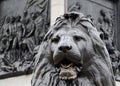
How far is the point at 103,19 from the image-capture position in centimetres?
1371

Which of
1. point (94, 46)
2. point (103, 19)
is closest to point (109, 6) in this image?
point (103, 19)

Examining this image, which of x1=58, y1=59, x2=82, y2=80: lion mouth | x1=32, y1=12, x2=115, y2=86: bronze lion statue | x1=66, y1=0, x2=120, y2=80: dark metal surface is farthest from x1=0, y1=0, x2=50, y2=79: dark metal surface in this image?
x1=58, y1=59, x2=82, y2=80: lion mouth

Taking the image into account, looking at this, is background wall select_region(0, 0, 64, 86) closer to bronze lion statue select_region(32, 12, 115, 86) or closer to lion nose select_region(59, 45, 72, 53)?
bronze lion statue select_region(32, 12, 115, 86)

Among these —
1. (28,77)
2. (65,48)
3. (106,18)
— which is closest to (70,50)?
(65,48)

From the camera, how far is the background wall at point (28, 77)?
506 inches

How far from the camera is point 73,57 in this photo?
395 centimetres

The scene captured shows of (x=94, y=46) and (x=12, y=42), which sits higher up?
(x=94, y=46)

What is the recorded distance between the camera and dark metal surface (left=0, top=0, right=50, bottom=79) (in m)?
13.3

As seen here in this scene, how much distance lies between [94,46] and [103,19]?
963 cm

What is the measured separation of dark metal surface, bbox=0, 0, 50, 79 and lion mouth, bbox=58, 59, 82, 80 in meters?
8.92

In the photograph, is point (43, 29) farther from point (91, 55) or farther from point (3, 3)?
point (91, 55)

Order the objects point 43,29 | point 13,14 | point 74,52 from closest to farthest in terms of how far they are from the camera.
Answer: point 74,52 < point 43,29 < point 13,14

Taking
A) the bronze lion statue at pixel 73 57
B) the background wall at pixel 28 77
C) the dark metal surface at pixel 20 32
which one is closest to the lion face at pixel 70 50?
the bronze lion statue at pixel 73 57

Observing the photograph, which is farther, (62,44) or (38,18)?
(38,18)
